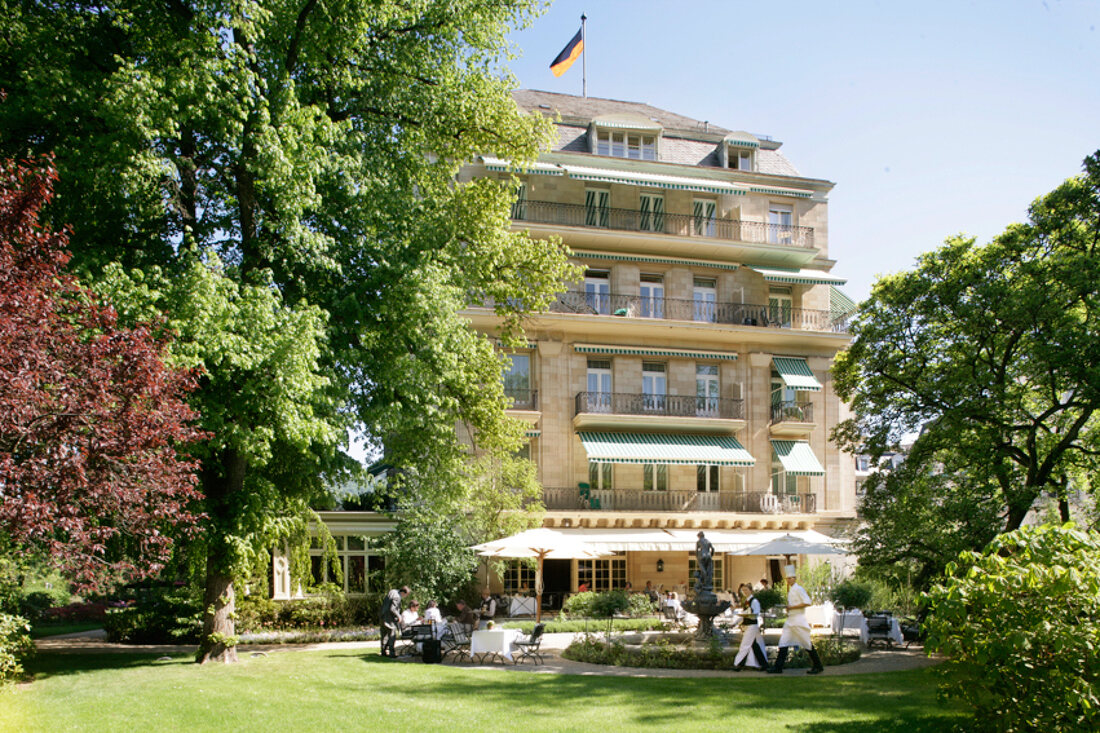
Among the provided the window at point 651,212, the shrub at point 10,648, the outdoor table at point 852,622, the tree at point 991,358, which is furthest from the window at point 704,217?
the shrub at point 10,648

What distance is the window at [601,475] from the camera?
100 feet

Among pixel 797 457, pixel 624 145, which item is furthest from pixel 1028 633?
pixel 624 145

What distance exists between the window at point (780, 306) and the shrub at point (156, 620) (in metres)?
22.4

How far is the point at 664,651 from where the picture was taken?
1536 centimetres

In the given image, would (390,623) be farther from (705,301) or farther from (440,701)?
(705,301)

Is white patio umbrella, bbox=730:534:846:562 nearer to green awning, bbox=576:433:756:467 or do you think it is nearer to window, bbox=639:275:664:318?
green awning, bbox=576:433:756:467

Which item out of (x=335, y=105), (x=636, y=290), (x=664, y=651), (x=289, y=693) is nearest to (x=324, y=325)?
(x=335, y=105)

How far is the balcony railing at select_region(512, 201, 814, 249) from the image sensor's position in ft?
102

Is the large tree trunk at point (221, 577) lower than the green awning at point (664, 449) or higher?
lower

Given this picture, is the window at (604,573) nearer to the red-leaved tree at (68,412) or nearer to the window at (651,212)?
the window at (651,212)

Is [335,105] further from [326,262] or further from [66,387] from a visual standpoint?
[66,387]

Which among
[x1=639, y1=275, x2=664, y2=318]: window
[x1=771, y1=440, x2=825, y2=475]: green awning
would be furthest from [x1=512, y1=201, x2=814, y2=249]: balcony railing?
[x1=771, y1=440, x2=825, y2=475]: green awning

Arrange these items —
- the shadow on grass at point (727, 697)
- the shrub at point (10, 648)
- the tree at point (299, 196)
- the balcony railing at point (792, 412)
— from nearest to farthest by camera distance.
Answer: the shadow on grass at point (727, 697) < the shrub at point (10, 648) < the tree at point (299, 196) < the balcony railing at point (792, 412)

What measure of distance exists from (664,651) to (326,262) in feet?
29.7
